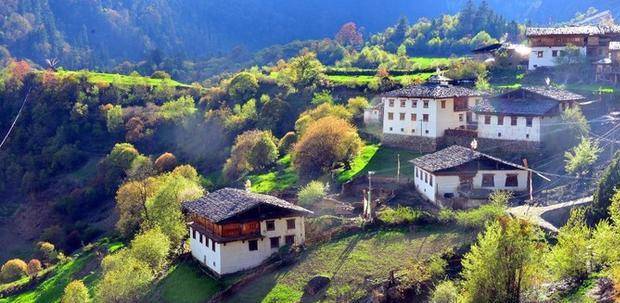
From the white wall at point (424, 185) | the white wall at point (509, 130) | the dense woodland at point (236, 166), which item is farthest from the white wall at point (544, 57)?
the white wall at point (424, 185)

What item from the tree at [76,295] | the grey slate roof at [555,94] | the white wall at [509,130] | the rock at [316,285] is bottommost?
the tree at [76,295]

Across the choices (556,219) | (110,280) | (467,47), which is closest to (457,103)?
(556,219)

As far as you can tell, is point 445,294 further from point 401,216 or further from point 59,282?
point 59,282

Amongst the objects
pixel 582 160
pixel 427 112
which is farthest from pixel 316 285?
pixel 427 112

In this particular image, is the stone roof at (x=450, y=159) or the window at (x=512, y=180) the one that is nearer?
the stone roof at (x=450, y=159)

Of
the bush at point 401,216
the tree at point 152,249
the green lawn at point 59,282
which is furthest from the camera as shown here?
the green lawn at point 59,282

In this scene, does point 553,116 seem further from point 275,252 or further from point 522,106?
point 275,252

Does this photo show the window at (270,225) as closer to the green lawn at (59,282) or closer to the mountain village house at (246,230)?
the mountain village house at (246,230)
